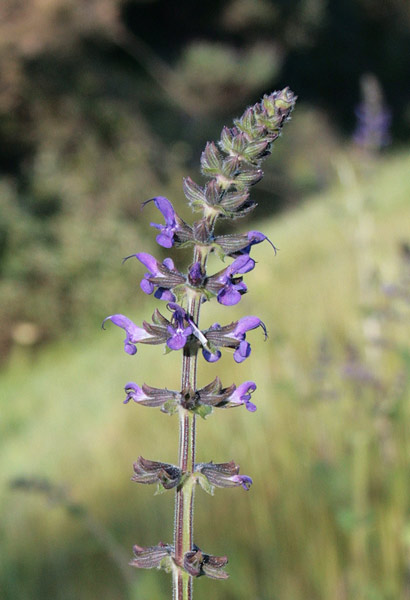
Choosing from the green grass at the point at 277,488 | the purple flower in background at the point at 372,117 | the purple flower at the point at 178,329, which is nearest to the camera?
the purple flower at the point at 178,329

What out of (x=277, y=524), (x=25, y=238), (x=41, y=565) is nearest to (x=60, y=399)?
(x=25, y=238)

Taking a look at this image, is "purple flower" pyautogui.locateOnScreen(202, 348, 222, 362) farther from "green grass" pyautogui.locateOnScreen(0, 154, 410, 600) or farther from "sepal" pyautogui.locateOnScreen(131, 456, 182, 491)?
"green grass" pyautogui.locateOnScreen(0, 154, 410, 600)

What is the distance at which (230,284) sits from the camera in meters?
0.76

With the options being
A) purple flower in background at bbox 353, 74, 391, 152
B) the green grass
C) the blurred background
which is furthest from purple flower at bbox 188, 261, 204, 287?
purple flower in background at bbox 353, 74, 391, 152

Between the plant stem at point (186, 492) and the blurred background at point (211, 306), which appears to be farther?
the blurred background at point (211, 306)

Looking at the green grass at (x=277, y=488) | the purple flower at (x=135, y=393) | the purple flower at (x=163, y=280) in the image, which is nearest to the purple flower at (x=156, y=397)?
the purple flower at (x=135, y=393)

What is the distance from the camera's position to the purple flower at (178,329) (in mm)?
700

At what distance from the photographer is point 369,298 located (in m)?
2.13

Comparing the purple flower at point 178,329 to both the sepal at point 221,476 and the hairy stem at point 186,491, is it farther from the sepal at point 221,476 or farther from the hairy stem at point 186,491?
the sepal at point 221,476

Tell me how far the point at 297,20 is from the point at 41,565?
15.8 meters

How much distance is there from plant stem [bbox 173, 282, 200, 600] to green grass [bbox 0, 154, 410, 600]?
0.85 metres

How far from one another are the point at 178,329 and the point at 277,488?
64.7 inches

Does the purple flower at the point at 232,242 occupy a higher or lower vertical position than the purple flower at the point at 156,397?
higher

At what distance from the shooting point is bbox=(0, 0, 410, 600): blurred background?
6.41 feet
